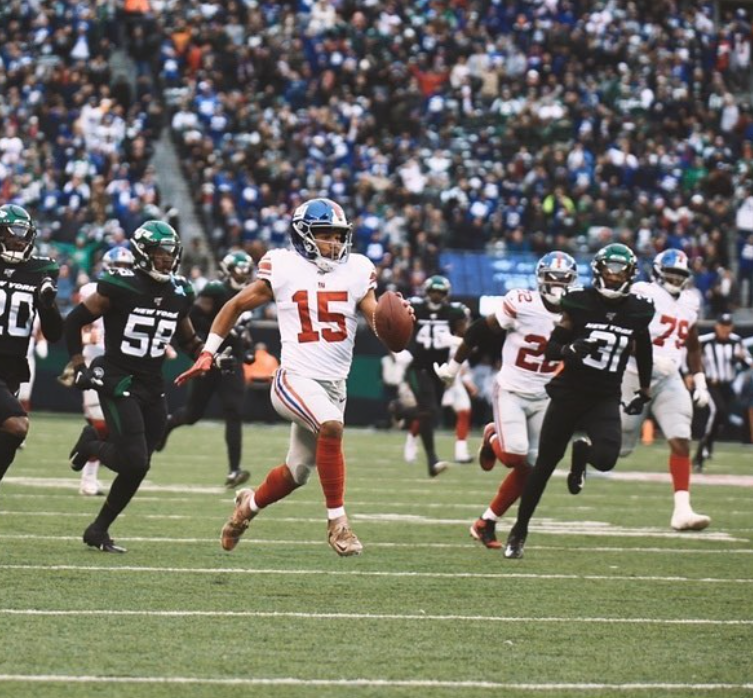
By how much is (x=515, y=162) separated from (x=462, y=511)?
13867 millimetres

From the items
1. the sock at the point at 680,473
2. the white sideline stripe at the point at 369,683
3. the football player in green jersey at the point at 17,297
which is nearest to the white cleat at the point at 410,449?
the sock at the point at 680,473

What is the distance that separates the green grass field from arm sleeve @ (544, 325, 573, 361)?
1.01m

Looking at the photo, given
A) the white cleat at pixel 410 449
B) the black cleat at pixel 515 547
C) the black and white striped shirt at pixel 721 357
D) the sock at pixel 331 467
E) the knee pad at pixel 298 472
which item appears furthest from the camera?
the black and white striped shirt at pixel 721 357

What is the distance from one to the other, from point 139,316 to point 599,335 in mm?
2256

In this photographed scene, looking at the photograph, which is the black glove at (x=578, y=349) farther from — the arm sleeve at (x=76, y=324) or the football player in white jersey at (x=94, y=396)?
the football player in white jersey at (x=94, y=396)

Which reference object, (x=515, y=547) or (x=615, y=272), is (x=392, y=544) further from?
(x=615, y=272)

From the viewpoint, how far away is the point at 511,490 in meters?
8.83

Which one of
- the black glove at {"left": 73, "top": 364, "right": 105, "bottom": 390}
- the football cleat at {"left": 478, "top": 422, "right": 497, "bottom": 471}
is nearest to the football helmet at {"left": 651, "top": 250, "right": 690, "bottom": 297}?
the football cleat at {"left": 478, "top": 422, "right": 497, "bottom": 471}

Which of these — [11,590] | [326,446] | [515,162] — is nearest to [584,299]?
[326,446]

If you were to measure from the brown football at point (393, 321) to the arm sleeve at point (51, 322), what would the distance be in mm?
1758

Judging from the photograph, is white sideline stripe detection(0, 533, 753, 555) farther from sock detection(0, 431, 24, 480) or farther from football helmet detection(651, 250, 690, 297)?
football helmet detection(651, 250, 690, 297)

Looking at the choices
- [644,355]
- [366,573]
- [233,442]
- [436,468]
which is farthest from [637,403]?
[436,468]

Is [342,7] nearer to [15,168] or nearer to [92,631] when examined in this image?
[15,168]

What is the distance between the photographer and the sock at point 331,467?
714 centimetres
